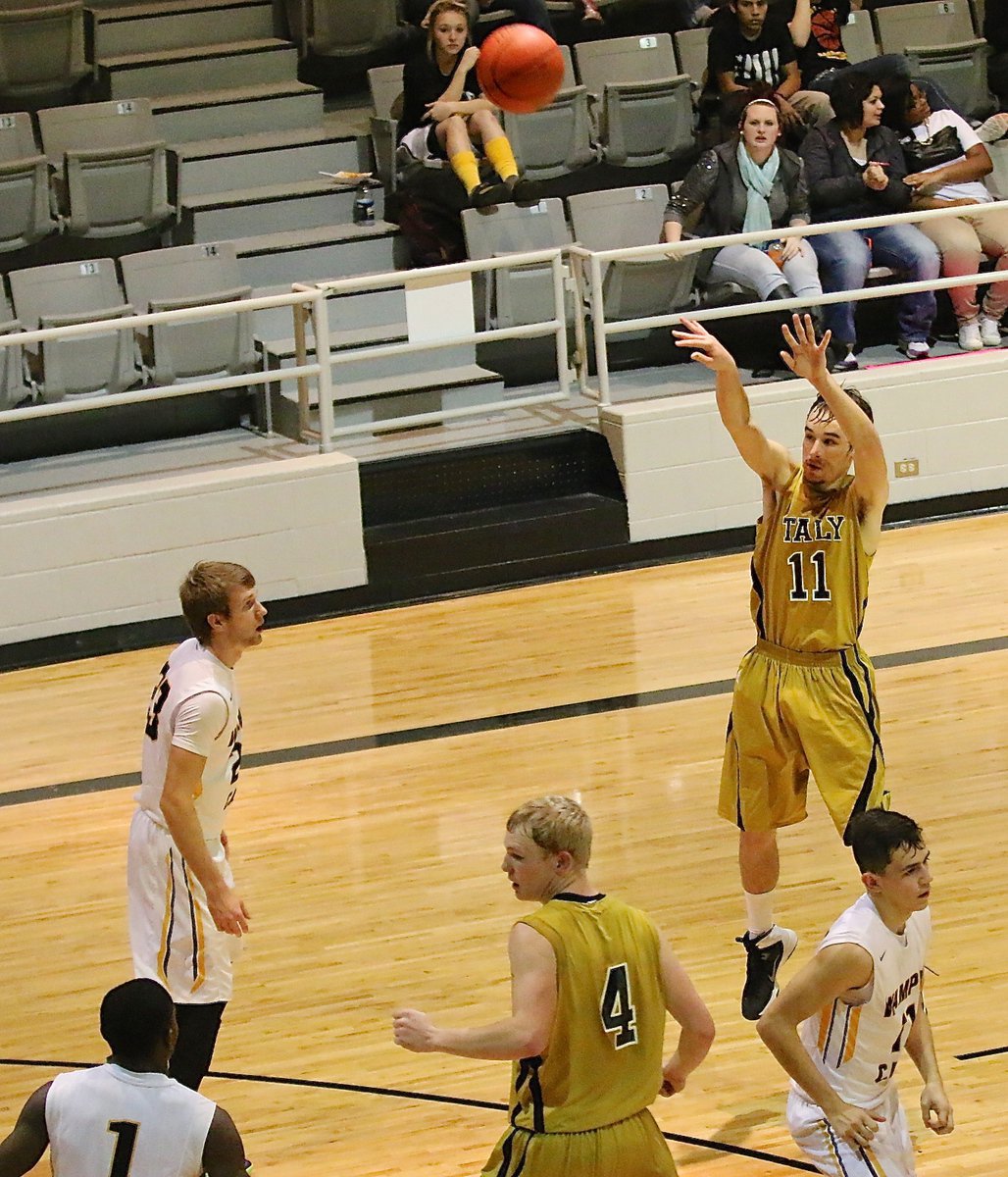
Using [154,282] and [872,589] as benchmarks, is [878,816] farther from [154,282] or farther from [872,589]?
[154,282]

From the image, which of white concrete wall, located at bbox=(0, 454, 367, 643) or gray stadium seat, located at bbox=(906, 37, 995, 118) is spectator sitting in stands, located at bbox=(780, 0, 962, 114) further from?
white concrete wall, located at bbox=(0, 454, 367, 643)

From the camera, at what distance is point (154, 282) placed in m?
9.85

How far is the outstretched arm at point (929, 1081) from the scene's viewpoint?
3.48m

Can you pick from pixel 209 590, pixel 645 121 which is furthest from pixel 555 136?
pixel 209 590

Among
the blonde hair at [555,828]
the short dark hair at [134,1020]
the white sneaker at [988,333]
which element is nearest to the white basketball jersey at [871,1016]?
the blonde hair at [555,828]

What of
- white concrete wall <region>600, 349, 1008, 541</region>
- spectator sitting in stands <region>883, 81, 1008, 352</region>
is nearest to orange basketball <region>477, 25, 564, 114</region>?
white concrete wall <region>600, 349, 1008, 541</region>

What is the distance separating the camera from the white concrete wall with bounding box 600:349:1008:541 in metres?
9.42

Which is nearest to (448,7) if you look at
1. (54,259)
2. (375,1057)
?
(54,259)

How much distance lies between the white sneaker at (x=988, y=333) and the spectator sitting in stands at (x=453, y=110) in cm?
254

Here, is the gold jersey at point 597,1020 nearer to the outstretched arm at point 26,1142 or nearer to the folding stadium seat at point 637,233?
the outstretched arm at point 26,1142

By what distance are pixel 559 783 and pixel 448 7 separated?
5436mm

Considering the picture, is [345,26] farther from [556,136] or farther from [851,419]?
[851,419]

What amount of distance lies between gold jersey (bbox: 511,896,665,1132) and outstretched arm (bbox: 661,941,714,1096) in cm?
2

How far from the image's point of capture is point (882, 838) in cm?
348
